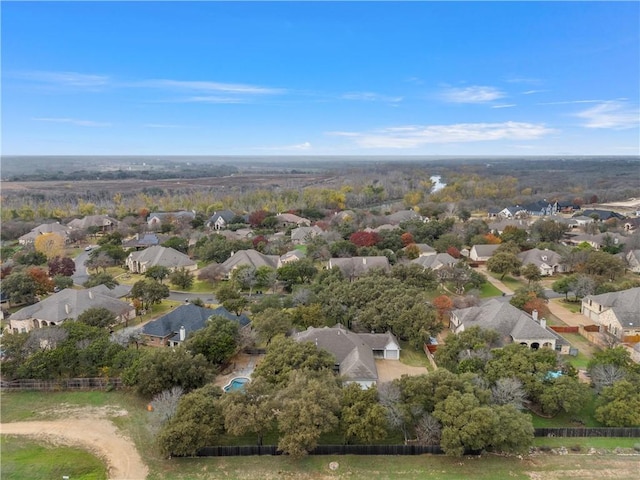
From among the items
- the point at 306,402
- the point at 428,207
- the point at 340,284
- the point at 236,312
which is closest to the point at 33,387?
the point at 236,312

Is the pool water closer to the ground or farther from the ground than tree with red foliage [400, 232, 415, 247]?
closer to the ground

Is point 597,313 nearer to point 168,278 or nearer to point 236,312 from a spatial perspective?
point 236,312

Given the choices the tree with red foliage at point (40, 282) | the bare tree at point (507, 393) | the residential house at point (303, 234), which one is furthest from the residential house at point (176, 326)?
the residential house at point (303, 234)

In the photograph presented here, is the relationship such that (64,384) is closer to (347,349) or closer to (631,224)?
(347,349)

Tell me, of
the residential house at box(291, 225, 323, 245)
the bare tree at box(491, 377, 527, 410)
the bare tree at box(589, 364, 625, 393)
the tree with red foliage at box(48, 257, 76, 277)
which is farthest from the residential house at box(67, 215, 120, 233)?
the bare tree at box(589, 364, 625, 393)

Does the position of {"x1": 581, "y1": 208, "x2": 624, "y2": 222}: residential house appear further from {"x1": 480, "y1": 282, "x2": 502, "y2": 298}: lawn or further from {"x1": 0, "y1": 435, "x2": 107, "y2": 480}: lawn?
{"x1": 0, "y1": 435, "x2": 107, "y2": 480}: lawn
